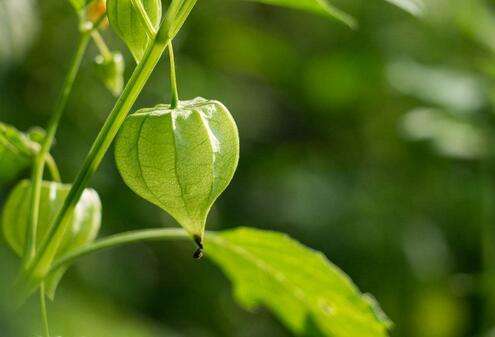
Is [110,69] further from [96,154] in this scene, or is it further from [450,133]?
[450,133]

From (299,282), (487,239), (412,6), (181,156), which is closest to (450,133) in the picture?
(487,239)

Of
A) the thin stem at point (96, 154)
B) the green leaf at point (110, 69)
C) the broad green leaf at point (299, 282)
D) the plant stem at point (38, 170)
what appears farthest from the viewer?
the broad green leaf at point (299, 282)

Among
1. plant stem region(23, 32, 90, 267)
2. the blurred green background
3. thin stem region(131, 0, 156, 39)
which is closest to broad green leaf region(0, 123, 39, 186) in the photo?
plant stem region(23, 32, 90, 267)

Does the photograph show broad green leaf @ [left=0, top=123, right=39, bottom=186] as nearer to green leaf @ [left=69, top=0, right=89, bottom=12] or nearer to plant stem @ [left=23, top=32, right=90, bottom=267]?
plant stem @ [left=23, top=32, right=90, bottom=267]

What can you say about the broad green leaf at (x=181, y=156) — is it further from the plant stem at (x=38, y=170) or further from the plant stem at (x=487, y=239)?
the plant stem at (x=487, y=239)

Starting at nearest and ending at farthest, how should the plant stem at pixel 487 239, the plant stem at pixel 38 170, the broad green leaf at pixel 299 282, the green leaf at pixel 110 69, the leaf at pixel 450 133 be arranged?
the plant stem at pixel 38 170
the green leaf at pixel 110 69
the broad green leaf at pixel 299 282
the plant stem at pixel 487 239
the leaf at pixel 450 133

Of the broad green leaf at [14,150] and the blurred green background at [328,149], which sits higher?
the broad green leaf at [14,150]

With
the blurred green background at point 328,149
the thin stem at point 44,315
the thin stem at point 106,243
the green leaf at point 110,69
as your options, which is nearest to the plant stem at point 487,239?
the blurred green background at point 328,149
